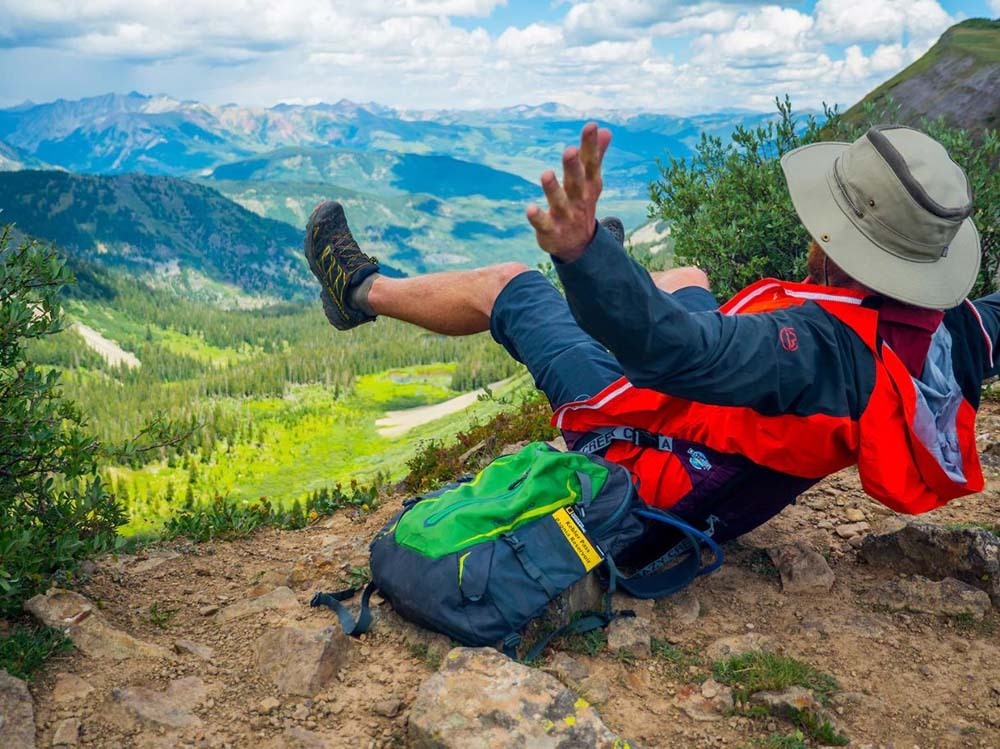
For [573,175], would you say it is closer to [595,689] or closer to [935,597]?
[595,689]

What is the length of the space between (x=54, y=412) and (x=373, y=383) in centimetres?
16679

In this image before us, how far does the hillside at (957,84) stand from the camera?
1833 inches

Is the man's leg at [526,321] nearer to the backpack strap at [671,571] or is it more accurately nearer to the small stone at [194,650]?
the backpack strap at [671,571]

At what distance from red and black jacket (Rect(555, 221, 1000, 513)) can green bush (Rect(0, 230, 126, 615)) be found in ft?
12.6

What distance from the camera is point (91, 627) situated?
4.89 m

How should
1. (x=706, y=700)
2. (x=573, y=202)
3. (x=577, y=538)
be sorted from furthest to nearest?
(x=577, y=538)
(x=706, y=700)
(x=573, y=202)

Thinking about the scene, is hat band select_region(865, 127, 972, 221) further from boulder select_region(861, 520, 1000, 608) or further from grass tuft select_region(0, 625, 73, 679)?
grass tuft select_region(0, 625, 73, 679)

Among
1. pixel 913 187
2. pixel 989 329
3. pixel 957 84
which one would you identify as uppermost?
pixel 957 84

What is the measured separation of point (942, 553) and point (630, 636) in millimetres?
2522

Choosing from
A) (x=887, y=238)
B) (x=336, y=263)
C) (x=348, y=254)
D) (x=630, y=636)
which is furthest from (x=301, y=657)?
(x=348, y=254)

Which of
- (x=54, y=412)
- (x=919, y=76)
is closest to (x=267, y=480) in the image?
(x=919, y=76)

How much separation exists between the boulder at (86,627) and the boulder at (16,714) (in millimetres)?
584

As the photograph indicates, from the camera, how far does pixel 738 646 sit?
485cm

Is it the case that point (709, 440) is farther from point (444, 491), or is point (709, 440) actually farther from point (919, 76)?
point (919, 76)
